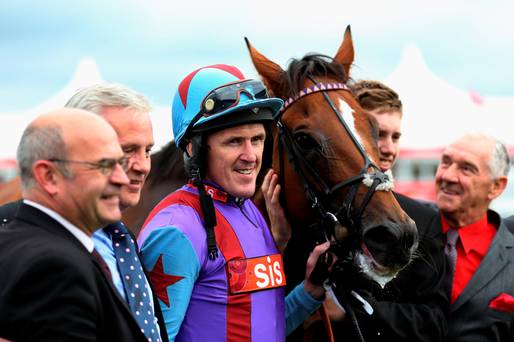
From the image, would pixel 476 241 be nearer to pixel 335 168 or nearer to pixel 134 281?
pixel 335 168

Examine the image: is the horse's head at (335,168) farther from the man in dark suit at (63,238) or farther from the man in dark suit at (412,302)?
the man in dark suit at (63,238)

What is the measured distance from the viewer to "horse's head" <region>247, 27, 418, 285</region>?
2988mm

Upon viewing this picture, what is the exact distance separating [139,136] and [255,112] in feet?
2.01

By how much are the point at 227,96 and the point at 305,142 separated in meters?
0.71

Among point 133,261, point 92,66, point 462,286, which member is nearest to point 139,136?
point 133,261

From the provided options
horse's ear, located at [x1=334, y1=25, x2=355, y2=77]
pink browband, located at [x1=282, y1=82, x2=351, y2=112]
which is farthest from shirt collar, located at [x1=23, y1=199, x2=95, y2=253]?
horse's ear, located at [x1=334, y1=25, x2=355, y2=77]

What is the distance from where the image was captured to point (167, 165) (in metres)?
4.66

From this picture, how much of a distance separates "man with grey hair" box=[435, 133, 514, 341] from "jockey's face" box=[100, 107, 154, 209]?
6.75 feet

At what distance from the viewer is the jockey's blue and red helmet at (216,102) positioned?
8.89ft

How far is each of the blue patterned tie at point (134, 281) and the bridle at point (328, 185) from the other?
43.5 inches

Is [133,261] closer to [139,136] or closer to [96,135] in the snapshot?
[139,136]

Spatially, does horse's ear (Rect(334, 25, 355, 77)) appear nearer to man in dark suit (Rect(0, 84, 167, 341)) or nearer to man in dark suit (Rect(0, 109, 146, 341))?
man in dark suit (Rect(0, 84, 167, 341))

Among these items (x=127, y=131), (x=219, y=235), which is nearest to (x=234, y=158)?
(x=219, y=235)

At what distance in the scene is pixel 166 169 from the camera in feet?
15.3
